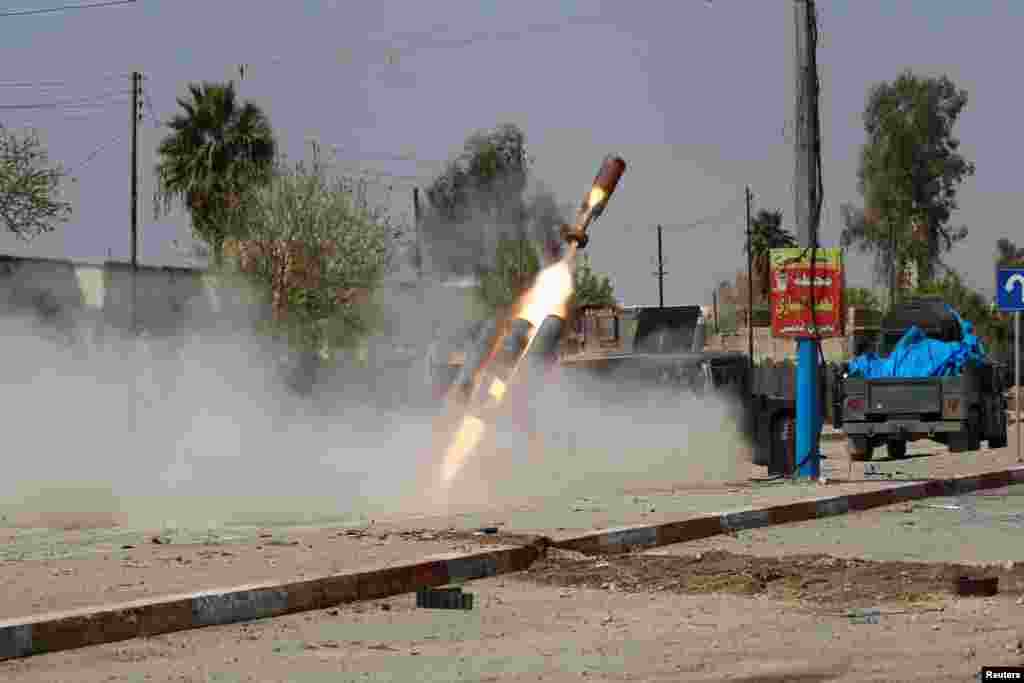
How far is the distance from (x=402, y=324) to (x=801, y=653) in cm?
2508

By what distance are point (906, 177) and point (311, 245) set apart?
50.5 m

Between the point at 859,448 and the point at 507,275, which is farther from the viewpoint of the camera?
the point at 859,448

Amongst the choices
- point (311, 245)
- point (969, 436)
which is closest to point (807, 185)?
point (969, 436)

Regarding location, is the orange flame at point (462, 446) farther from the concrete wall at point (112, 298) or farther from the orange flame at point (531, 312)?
the concrete wall at point (112, 298)

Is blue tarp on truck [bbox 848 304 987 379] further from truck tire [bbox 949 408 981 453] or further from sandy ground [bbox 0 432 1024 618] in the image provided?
sandy ground [bbox 0 432 1024 618]

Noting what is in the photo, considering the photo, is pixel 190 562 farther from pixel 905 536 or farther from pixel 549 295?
pixel 549 295

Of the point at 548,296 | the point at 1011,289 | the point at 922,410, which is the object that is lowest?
the point at 922,410

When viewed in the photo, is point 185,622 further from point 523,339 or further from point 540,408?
point 540,408

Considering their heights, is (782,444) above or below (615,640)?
above

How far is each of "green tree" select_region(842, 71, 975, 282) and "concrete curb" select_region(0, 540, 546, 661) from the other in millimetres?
86476

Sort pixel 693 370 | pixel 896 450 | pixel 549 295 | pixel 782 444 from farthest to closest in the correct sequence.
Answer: pixel 896 450 < pixel 693 370 < pixel 782 444 < pixel 549 295

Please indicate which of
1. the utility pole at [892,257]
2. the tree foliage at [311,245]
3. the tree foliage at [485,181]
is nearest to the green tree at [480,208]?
the tree foliage at [485,181]

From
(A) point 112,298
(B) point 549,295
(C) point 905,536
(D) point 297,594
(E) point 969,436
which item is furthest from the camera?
(A) point 112,298

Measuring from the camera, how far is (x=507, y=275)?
25172 millimetres
